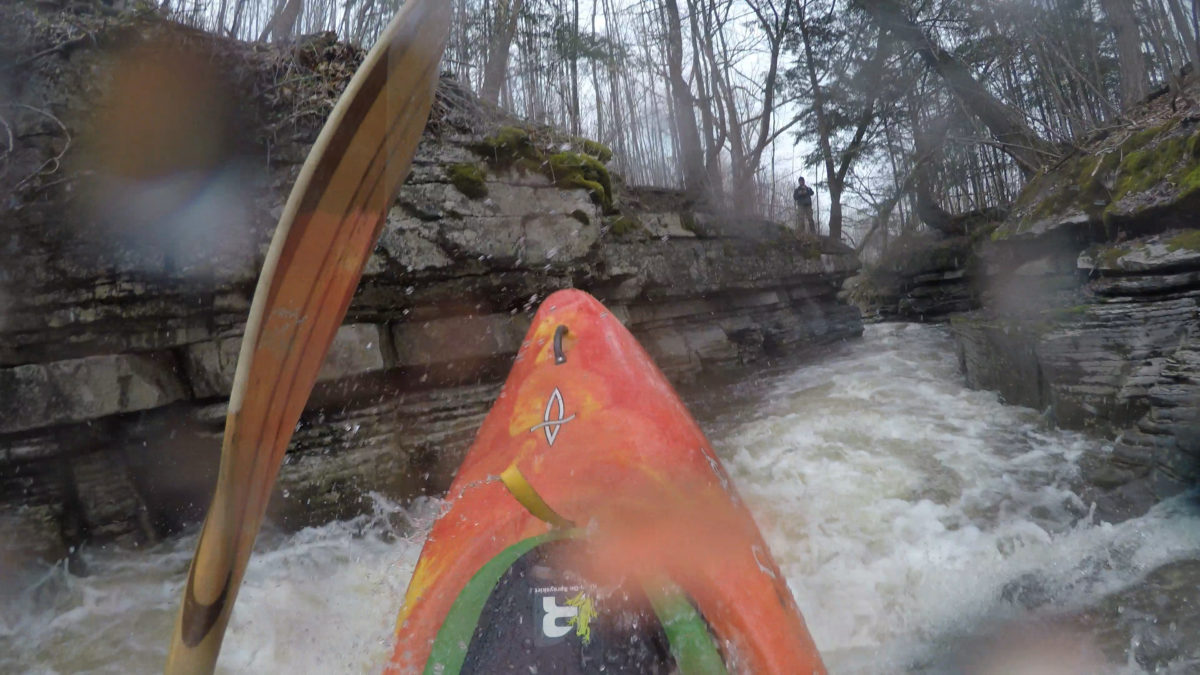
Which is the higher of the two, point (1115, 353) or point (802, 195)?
point (802, 195)

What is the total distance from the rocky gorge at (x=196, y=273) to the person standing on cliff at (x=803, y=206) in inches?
228

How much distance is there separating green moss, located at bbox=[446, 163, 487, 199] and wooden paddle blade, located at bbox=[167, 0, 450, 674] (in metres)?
2.16

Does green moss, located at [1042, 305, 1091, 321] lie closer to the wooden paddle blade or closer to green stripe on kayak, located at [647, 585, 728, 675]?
green stripe on kayak, located at [647, 585, 728, 675]

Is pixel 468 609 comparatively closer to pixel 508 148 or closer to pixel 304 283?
pixel 304 283

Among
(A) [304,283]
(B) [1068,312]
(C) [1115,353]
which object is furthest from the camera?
(B) [1068,312]

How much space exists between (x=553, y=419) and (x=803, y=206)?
26.1 ft

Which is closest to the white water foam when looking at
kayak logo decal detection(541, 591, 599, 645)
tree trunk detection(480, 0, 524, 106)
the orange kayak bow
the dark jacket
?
the orange kayak bow

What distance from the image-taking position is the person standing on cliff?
8719 mm

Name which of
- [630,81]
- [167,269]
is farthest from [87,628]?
[630,81]

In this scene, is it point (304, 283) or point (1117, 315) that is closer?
point (304, 283)

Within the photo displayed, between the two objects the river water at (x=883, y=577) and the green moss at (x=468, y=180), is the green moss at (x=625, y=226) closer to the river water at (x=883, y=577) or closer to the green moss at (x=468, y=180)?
the green moss at (x=468, y=180)

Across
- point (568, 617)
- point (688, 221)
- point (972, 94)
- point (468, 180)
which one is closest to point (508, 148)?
point (468, 180)

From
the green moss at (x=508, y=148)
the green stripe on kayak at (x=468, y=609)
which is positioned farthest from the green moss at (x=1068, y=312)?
the green stripe on kayak at (x=468, y=609)

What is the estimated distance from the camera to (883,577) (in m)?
2.23
